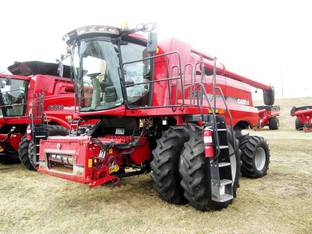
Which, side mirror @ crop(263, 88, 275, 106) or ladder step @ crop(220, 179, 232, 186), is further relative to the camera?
side mirror @ crop(263, 88, 275, 106)

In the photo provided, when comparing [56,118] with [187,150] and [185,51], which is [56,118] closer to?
[185,51]

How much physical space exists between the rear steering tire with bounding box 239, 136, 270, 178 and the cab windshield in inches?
102

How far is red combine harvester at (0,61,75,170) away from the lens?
9.20 m

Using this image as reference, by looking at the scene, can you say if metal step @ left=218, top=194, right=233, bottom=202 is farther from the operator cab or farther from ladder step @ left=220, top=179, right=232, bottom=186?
the operator cab

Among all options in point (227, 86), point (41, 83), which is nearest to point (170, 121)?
point (227, 86)

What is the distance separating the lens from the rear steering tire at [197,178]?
13.9 ft

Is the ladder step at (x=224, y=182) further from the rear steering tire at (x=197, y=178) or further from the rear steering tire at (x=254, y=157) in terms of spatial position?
the rear steering tire at (x=254, y=157)

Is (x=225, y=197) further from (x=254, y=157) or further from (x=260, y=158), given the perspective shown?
(x=260, y=158)

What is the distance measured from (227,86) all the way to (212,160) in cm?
344

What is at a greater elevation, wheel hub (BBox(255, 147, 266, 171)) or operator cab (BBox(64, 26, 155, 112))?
operator cab (BBox(64, 26, 155, 112))

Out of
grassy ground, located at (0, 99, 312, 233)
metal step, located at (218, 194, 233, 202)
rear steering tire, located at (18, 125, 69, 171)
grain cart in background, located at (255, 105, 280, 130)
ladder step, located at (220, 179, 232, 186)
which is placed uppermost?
grain cart in background, located at (255, 105, 280, 130)

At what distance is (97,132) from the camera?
630 cm

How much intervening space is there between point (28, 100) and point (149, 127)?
5644 millimetres

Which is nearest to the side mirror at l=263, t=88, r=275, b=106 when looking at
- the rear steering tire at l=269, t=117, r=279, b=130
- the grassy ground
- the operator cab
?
the grassy ground
